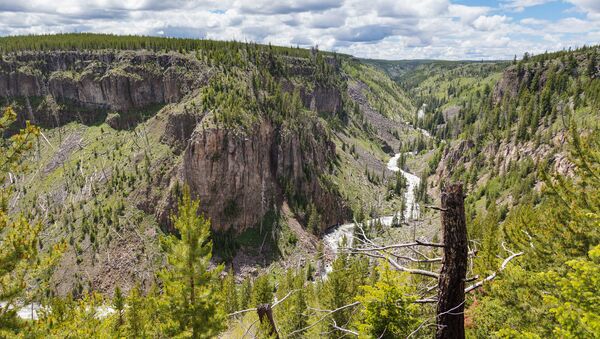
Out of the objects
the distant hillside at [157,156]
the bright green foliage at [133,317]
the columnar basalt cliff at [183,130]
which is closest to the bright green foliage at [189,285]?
the bright green foliage at [133,317]

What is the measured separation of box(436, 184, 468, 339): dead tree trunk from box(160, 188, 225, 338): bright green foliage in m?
12.2

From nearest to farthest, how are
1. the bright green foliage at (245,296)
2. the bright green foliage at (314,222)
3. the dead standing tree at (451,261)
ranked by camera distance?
the dead standing tree at (451,261)
the bright green foliage at (245,296)
the bright green foliage at (314,222)

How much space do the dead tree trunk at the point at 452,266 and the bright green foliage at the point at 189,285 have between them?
1217cm

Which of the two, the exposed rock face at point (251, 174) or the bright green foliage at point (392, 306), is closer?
the bright green foliage at point (392, 306)

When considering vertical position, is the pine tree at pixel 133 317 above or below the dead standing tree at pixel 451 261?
below

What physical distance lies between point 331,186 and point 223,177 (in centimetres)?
4418

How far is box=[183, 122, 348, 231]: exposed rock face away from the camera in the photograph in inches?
3824

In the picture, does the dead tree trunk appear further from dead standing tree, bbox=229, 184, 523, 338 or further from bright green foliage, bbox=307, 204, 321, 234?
bright green foliage, bbox=307, 204, 321, 234

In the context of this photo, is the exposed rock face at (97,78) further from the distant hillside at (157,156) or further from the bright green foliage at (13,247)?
the bright green foliage at (13,247)

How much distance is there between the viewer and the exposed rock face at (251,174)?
97.1 meters

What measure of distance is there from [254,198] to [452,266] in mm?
100904

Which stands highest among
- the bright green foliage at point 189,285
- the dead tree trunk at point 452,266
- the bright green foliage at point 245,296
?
the dead tree trunk at point 452,266

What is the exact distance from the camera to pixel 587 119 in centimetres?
11700

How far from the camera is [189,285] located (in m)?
18.1
